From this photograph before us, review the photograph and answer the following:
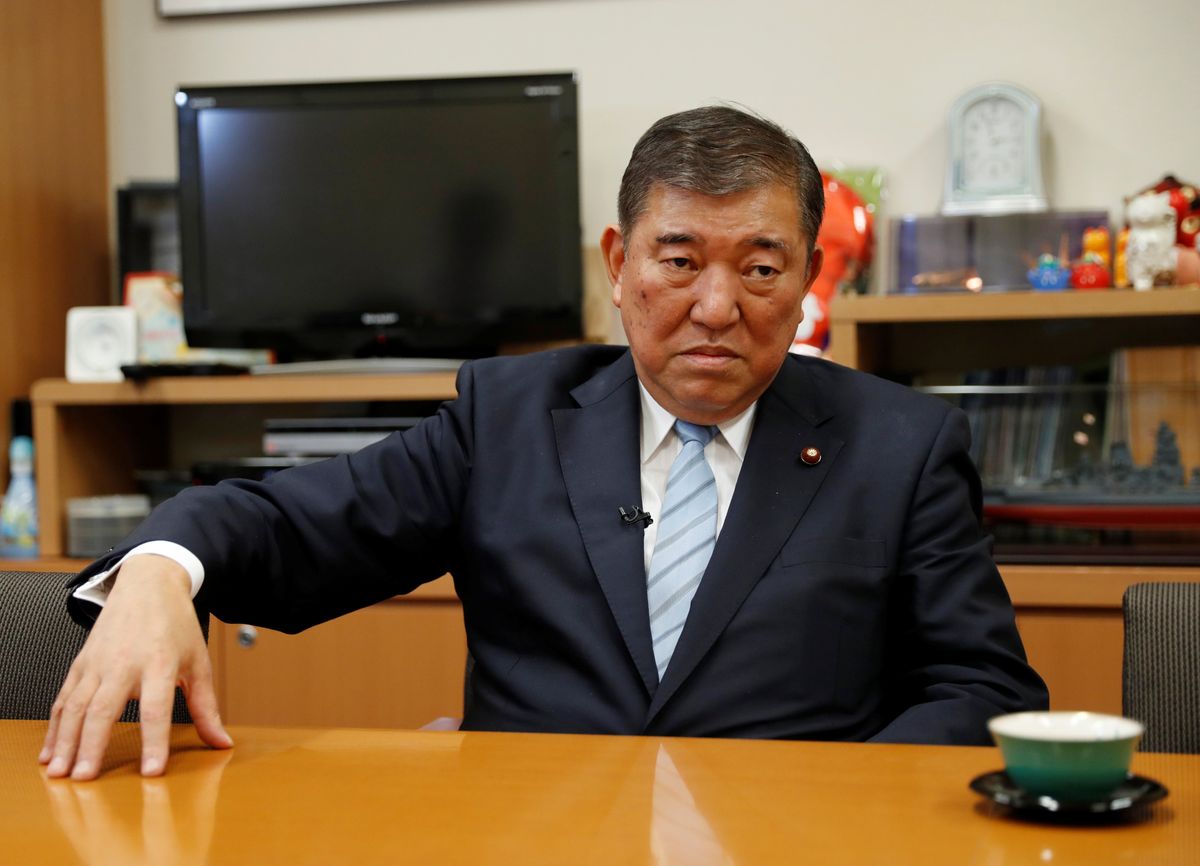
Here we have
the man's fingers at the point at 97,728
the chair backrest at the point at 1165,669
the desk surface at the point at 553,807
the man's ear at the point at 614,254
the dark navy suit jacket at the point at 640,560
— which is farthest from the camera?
the man's ear at the point at 614,254

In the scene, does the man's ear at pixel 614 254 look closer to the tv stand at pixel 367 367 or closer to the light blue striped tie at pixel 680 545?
the light blue striped tie at pixel 680 545

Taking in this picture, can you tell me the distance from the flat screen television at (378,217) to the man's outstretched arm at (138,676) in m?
1.78

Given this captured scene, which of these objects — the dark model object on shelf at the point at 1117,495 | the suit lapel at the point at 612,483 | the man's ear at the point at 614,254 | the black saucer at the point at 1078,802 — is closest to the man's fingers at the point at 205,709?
the suit lapel at the point at 612,483

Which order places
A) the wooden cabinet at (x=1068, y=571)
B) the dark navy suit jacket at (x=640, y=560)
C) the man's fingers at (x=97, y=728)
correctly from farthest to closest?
the wooden cabinet at (x=1068, y=571)
the dark navy suit jacket at (x=640, y=560)
the man's fingers at (x=97, y=728)

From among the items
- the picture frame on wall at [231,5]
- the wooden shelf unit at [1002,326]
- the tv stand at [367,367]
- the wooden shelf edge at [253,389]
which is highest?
the picture frame on wall at [231,5]

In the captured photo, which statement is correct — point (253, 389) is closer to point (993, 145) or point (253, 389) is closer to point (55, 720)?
point (993, 145)

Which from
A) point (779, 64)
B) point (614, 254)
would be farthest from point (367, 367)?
point (614, 254)

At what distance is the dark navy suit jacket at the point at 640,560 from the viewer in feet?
4.75

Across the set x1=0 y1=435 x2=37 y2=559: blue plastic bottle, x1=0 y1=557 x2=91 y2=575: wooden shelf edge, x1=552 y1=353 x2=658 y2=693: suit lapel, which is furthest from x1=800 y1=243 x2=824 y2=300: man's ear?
x1=0 y1=435 x2=37 y2=559: blue plastic bottle

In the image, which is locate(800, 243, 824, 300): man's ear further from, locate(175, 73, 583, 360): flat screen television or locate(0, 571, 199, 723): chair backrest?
locate(175, 73, 583, 360): flat screen television

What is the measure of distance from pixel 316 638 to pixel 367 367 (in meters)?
0.59

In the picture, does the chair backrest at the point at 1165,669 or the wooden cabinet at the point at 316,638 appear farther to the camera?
the wooden cabinet at the point at 316,638

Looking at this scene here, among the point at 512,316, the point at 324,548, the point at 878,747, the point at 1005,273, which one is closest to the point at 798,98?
the point at 1005,273

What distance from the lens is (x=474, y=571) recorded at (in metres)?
1.63
